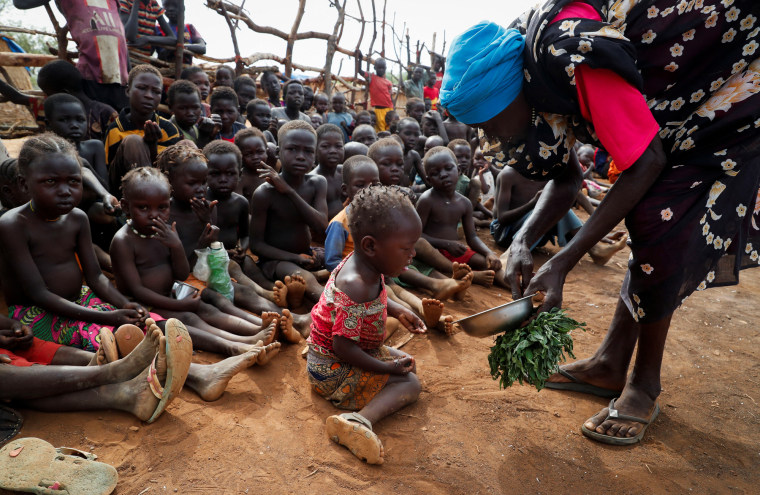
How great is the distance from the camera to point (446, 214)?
4.29 m

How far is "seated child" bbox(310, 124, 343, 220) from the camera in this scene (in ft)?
14.4

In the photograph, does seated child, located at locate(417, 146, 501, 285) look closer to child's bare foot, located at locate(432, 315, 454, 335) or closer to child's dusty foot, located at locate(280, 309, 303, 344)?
child's bare foot, located at locate(432, 315, 454, 335)

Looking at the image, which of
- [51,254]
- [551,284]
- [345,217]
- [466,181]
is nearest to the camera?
[551,284]

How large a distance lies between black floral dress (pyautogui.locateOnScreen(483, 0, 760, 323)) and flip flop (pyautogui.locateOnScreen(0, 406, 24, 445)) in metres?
2.38

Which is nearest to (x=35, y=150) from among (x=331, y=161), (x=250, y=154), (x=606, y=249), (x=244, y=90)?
(x=250, y=154)

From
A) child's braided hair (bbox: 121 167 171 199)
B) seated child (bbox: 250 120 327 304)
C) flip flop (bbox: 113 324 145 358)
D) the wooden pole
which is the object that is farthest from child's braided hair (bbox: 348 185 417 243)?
the wooden pole

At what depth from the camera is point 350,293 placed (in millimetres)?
2082

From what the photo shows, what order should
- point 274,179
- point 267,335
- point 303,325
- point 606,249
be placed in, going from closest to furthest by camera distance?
point 267,335 → point 303,325 → point 274,179 → point 606,249

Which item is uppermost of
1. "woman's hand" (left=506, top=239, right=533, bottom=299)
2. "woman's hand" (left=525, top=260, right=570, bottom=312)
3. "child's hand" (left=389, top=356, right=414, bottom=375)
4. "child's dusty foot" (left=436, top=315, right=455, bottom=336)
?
"woman's hand" (left=525, top=260, right=570, bottom=312)

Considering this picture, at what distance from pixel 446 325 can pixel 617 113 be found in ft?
6.04

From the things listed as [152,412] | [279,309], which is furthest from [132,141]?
[152,412]

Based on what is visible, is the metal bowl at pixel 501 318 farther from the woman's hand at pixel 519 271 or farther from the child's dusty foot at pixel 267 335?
the child's dusty foot at pixel 267 335

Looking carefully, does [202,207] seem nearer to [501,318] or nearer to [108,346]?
[108,346]

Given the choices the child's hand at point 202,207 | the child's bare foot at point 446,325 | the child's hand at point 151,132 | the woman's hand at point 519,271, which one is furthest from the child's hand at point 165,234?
the woman's hand at point 519,271
